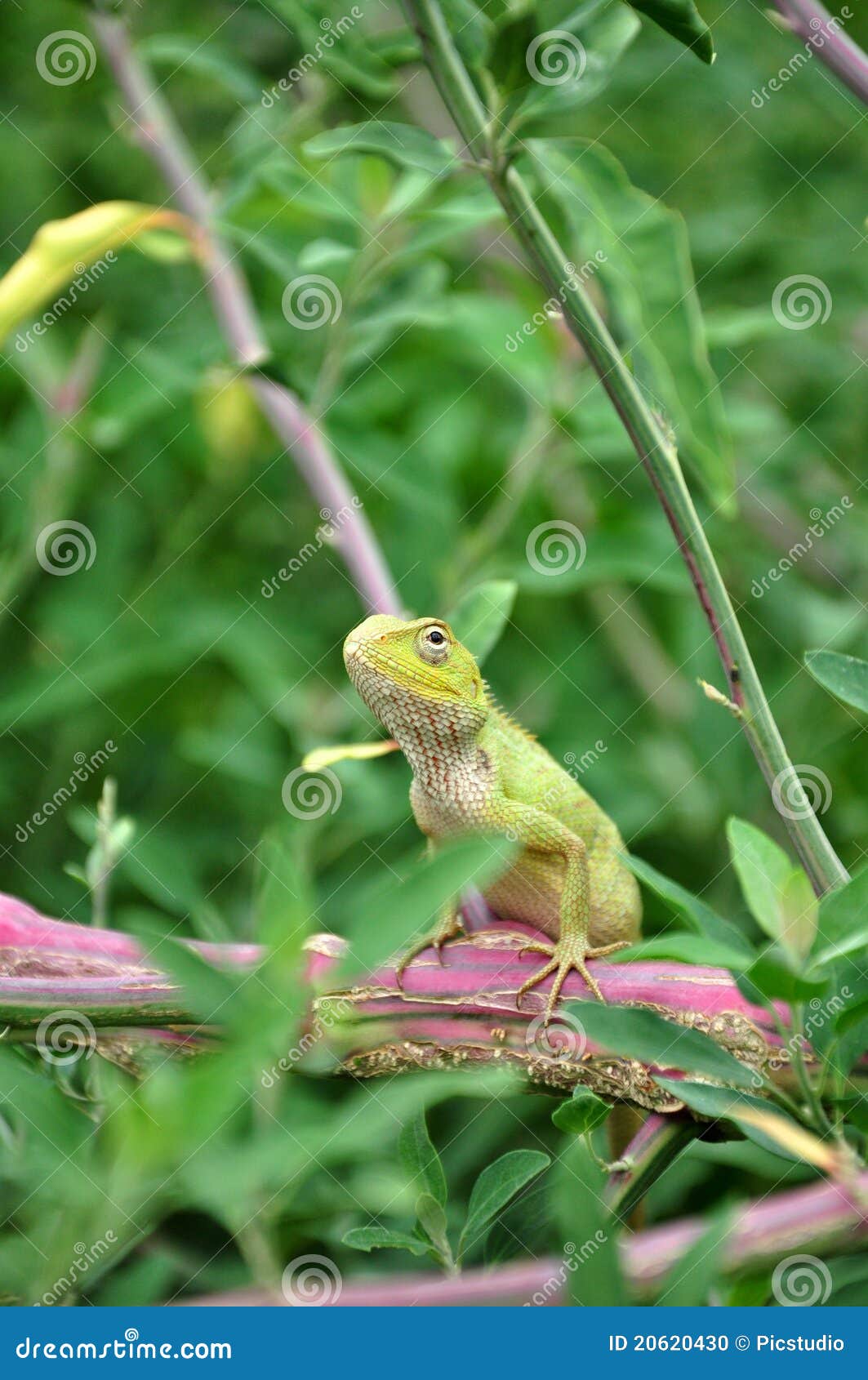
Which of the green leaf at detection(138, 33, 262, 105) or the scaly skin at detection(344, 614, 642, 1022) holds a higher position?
the green leaf at detection(138, 33, 262, 105)

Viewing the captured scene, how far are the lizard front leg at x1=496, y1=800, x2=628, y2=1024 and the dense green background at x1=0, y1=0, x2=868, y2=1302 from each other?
541 mm

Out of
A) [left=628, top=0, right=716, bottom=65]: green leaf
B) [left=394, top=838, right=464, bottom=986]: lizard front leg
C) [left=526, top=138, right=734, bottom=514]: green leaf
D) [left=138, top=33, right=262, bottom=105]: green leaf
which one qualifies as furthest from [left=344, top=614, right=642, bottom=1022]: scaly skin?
[left=138, top=33, right=262, bottom=105]: green leaf

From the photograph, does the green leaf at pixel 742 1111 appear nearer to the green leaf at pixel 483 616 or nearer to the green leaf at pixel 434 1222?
the green leaf at pixel 434 1222

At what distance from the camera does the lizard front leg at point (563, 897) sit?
1898 millimetres

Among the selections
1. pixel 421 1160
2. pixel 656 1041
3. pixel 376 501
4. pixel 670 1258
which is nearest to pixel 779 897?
pixel 656 1041

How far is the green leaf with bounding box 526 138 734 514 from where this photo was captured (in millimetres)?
1906

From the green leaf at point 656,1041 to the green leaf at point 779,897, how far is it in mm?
208

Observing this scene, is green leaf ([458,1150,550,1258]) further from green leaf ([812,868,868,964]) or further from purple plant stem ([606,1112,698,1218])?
green leaf ([812,868,868,964])

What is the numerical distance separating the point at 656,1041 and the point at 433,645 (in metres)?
1.16

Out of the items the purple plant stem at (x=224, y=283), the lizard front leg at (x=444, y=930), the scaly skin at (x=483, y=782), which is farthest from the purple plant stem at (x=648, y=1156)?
the purple plant stem at (x=224, y=283)

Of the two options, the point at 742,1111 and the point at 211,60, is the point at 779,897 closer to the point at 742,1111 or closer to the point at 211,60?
the point at 742,1111

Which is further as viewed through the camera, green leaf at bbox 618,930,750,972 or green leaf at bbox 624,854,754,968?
green leaf at bbox 624,854,754,968

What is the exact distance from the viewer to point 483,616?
2.27 metres

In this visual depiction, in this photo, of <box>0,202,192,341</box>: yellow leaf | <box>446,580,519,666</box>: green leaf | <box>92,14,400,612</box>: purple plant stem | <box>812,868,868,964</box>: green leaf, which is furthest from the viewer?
<box>92,14,400,612</box>: purple plant stem
